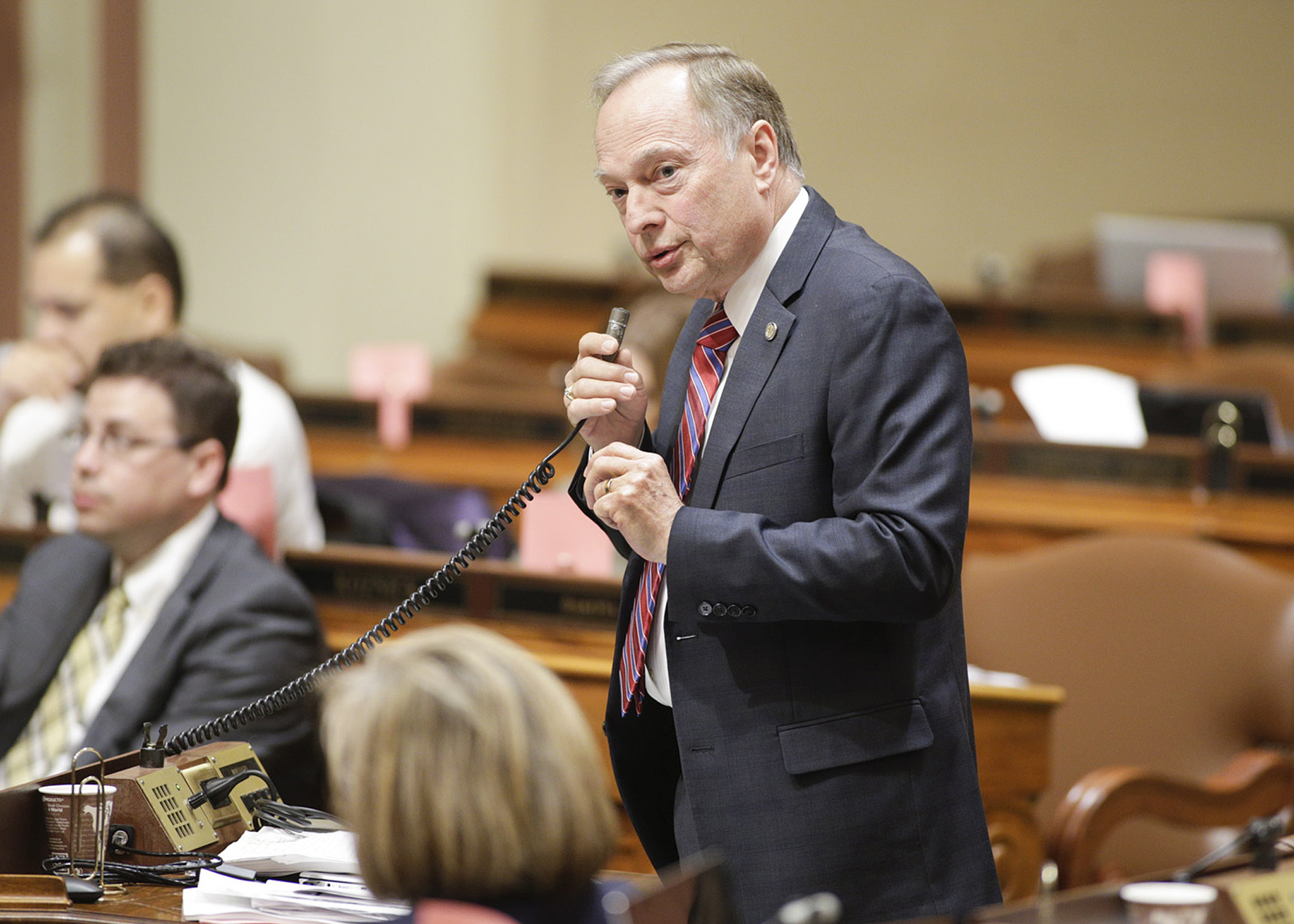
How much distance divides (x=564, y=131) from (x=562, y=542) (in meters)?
5.82

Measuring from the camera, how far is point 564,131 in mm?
8375

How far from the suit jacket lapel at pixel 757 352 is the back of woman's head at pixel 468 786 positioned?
1.62 feet

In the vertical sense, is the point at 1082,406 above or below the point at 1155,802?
above

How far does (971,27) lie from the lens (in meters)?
8.45

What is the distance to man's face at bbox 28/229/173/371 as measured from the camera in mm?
3531

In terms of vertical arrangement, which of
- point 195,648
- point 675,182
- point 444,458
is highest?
point 675,182

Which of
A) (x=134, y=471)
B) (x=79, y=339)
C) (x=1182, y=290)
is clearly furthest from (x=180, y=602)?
(x=1182, y=290)

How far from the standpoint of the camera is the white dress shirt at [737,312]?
1.66 meters

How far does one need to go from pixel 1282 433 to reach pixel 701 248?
3653mm

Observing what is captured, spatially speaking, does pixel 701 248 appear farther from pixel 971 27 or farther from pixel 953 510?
pixel 971 27

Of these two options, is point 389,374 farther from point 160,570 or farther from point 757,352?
point 757,352

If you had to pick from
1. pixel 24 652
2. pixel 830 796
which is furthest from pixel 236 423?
pixel 830 796

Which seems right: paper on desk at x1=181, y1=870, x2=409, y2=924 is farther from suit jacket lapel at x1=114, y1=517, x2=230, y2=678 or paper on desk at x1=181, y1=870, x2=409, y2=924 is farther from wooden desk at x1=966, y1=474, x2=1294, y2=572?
wooden desk at x1=966, y1=474, x2=1294, y2=572

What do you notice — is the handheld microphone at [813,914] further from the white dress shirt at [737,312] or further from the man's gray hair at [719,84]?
the man's gray hair at [719,84]
